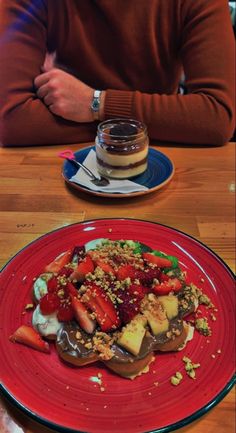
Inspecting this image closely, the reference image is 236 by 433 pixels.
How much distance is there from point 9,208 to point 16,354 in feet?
1.56

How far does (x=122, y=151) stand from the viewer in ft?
3.43

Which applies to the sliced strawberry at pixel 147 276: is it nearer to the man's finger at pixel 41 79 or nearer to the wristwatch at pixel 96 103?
the wristwatch at pixel 96 103

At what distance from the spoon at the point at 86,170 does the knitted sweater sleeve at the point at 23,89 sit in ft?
0.38

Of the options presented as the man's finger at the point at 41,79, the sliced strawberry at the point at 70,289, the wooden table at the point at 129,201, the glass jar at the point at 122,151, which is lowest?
the wooden table at the point at 129,201

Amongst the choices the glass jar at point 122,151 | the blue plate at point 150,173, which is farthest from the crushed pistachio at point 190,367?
the glass jar at point 122,151

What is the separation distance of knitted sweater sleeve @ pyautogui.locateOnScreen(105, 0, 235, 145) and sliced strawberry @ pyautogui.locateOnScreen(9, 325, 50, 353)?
0.82 meters

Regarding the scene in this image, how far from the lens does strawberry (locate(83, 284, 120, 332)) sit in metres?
0.60

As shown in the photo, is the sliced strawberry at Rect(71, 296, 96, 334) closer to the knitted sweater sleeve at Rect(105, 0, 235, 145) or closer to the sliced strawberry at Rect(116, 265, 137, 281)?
the sliced strawberry at Rect(116, 265, 137, 281)

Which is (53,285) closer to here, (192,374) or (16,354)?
(16,354)

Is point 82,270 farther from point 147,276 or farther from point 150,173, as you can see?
point 150,173

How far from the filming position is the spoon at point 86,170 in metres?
1.05

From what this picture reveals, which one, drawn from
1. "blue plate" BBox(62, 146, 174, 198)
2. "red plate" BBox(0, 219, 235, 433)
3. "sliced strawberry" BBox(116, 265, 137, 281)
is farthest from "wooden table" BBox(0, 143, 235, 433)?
"sliced strawberry" BBox(116, 265, 137, 281)

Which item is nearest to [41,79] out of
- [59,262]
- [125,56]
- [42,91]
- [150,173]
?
[42,91]

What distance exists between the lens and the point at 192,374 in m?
0.56
